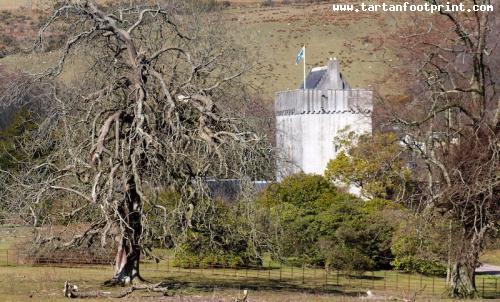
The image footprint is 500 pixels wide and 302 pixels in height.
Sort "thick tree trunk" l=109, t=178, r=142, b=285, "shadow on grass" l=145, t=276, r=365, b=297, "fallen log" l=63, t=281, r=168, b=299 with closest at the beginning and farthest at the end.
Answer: "fallen log" l=63, t=281, r=168, b=299 < "thick tree trunk" l=109, t=178, r=142, b=285 < "shadow on grass" l=145, t=276, r=365, b=297

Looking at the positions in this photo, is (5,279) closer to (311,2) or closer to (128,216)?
(128,216)

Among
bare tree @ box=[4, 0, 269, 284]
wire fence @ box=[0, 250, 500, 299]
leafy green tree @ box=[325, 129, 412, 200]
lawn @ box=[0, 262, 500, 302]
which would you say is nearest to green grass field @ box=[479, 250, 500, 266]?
wire fence @ box=[0, 250, 500, 299]

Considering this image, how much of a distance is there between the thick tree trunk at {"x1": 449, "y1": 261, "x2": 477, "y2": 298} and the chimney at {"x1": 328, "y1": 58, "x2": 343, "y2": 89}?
42256 millimetres

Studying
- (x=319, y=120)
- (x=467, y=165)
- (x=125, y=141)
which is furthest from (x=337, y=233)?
(x=319, y=120)

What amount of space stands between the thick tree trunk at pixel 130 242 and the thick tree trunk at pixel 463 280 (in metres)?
A: 9.08

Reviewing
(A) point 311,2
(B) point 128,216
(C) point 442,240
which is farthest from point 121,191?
(A) point 311,2

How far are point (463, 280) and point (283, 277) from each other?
8850mm

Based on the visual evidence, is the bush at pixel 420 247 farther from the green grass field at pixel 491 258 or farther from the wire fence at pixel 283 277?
the green grass field at pixel 491 258

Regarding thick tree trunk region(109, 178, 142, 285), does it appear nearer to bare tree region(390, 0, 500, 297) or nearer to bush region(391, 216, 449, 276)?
bush region(391, 216, 449, 276)

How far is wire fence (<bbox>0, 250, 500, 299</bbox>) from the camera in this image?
31542mm

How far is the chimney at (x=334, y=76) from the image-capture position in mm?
70569

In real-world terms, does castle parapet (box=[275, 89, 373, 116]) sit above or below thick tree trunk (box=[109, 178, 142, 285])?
above

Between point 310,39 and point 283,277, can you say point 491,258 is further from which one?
point 310,39

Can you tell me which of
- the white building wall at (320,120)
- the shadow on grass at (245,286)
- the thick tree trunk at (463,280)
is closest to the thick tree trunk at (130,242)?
the shadow on grass at (245,286)
